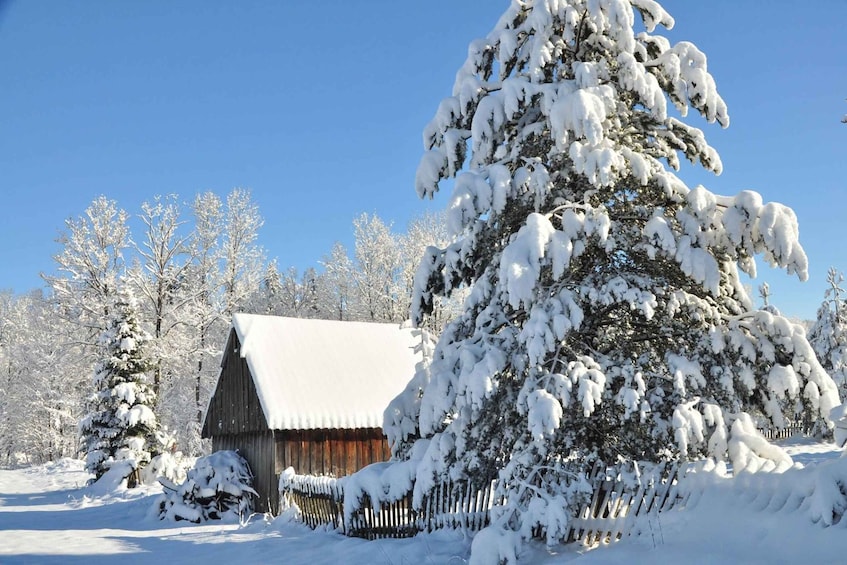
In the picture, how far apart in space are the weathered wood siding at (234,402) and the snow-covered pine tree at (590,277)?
10856 millimetres

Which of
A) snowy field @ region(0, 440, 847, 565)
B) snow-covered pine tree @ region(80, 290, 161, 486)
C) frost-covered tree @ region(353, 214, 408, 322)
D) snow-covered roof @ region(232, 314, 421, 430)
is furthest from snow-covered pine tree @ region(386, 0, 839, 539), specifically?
frost-covered tree @ region(353, 214, 408, 322)

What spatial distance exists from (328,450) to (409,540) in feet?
29.4

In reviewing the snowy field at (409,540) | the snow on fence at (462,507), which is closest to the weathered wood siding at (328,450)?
the snow on fence at (462,507)

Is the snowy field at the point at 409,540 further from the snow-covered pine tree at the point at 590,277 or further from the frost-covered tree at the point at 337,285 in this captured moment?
the frost-covered tree at the point at 337,285

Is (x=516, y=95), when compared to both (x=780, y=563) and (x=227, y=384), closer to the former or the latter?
(x=780, y=563)

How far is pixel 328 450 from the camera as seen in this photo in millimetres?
18734

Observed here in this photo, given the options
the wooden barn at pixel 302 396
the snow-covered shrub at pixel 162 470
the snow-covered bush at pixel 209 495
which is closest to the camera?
the snow-covered bush at pixel 209 495

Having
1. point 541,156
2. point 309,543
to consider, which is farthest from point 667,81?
point 309,543

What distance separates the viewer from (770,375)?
732cm

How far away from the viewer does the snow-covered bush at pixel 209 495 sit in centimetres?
1678

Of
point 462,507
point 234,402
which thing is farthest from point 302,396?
point 462,507

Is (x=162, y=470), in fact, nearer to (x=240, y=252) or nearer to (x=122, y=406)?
(x=122, y=406)

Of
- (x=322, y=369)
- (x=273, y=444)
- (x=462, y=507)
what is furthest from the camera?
(x=322, y=369)

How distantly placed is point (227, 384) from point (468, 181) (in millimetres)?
16355
